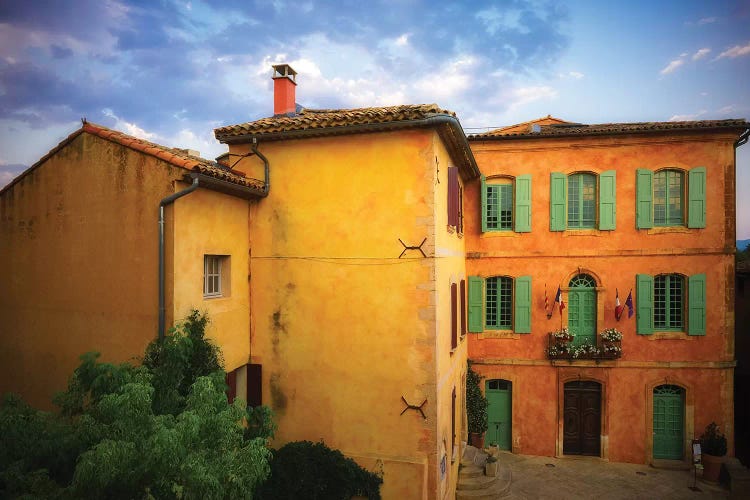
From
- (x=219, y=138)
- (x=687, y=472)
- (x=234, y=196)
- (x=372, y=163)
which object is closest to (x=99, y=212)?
(x=234, y=196)

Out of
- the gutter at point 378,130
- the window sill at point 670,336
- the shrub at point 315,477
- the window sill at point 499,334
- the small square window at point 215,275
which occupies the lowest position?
the shrub at point 315,477

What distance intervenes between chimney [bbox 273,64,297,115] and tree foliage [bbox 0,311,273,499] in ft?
27.0

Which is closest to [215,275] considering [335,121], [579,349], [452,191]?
[335,121]

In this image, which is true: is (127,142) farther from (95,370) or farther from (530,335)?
(530,335)

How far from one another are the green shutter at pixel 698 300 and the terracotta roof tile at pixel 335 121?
10.9 m

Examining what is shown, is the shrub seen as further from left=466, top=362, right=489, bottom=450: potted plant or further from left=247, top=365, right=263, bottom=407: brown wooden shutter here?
left=466, top=362, right=489, bottom=450: potted plant

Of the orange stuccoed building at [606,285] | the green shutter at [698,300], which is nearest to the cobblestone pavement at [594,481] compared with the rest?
the orange stuccoed building at [606,285]

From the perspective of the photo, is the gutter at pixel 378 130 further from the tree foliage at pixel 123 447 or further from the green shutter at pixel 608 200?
the green shutter at pixel 608 200

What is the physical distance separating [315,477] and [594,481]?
944 centimetres

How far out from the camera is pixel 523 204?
14.7 metres

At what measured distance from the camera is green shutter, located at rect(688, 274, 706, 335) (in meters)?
13.9

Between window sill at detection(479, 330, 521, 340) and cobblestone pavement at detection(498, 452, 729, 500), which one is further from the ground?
window sill at detection(479, 330, 521, 340)

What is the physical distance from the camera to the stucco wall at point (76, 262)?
7.74m

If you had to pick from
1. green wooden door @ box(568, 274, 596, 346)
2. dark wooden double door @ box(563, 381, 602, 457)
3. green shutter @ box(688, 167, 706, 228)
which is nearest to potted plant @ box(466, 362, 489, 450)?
dark wooden double door @ box(563, 381, 602, 457)
